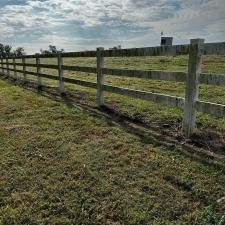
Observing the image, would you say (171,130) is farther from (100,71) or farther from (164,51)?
(100,71)

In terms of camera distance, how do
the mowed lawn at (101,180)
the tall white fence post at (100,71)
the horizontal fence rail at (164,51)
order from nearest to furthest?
the mowed lawn at (101,180) → the horizontal fence rail at (164,51) → the tall white fence post at (100,71)

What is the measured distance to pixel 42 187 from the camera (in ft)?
11.0

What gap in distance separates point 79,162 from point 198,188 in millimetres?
1617

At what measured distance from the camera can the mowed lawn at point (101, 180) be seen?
2.85 m

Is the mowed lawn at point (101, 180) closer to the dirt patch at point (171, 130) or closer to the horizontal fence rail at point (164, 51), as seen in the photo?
the dirt patch at point (171, 130)

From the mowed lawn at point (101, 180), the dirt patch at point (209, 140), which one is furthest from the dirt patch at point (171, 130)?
the mowed lawn at point (101, 180)

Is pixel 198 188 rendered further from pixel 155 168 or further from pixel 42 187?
pixel 42 187

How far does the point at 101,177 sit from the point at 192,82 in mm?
2137

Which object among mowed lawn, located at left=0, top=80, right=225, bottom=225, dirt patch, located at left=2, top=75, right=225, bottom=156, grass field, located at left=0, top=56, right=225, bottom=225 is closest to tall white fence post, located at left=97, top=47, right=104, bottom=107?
dirt patch, located at left=2, top=75, right=225, bottom=156

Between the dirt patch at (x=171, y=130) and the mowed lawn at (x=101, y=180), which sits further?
the dirt patch at (x=171, y=130)

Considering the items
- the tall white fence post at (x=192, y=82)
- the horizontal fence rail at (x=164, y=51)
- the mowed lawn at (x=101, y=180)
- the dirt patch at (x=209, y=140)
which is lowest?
the mowed lawn at (x=101, y=180)

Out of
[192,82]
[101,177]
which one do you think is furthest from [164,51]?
[101,177]

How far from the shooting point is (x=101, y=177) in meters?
3.55

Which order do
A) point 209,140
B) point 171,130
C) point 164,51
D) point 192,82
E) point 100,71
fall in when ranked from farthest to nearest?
point 100,71 < point 171,130 < point 164,51 < point 209,140 < point 192,82
